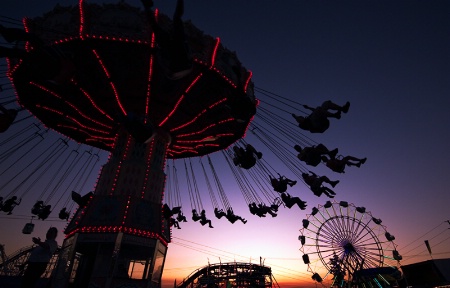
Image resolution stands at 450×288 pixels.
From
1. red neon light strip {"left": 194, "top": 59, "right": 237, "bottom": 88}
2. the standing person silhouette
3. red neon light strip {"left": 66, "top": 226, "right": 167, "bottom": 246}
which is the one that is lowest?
the standing person silhouette

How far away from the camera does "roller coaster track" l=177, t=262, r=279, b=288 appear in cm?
3098

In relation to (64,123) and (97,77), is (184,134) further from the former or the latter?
(64,123)

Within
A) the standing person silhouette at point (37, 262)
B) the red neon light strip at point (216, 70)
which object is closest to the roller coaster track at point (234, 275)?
the red neon light strip at point (216, 70)

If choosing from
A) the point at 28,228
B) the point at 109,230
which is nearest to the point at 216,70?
the point at 109,230

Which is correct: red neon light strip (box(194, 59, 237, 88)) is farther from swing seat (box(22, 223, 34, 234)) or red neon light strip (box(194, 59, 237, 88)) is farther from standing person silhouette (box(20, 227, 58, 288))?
swing seat (box(22, 223, 34, 234))

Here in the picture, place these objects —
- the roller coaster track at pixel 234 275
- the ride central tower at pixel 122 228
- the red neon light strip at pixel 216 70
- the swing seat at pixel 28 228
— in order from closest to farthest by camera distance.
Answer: the ride central tower at pixel 122 228 → the red neon light strip at pixel 216 70 → the swing seat at pixel 28 228 → the roller coaster track at pixel 234 275

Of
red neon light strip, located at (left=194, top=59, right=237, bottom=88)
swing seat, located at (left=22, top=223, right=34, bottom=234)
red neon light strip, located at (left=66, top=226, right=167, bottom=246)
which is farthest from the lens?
swing seat, located at (left=22, top=223, right=34, bottom=234)

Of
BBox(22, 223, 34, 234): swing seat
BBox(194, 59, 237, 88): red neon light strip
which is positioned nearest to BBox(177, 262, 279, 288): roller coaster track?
BBox(22, 223, 34, 234): swing seat

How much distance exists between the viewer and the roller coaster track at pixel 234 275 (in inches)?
1220

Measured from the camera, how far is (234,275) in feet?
105

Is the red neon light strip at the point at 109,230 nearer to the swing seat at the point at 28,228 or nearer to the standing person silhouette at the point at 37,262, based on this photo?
the standing person silhouette at the point at 37,262

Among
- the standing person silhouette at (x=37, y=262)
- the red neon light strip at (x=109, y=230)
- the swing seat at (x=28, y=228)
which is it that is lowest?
the standing person silhouette at (x=37, y=262)

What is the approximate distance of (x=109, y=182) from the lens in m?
14.9

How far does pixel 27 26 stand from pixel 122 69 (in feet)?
15.7
